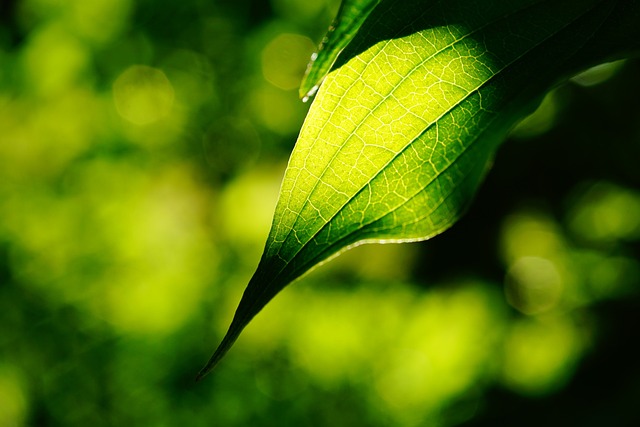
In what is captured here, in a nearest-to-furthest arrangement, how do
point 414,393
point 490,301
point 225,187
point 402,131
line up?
point 402,131 < point 414,393 < point 490,301 < point 225,187

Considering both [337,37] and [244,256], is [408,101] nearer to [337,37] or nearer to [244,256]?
[337,37]

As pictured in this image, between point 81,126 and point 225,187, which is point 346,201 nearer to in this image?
point 225,187

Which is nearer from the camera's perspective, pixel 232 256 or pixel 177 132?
pixel 232 256

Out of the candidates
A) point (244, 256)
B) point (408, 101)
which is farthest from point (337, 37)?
point (244, 256)

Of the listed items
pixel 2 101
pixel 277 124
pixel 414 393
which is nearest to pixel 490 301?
pixel 414 393

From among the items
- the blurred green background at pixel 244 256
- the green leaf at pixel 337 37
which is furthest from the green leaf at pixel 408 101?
the blurred green background at pixel 244 256

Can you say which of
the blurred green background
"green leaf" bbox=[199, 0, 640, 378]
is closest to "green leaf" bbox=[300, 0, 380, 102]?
"green leaf" bbox=[199, 0, 640, 378]
